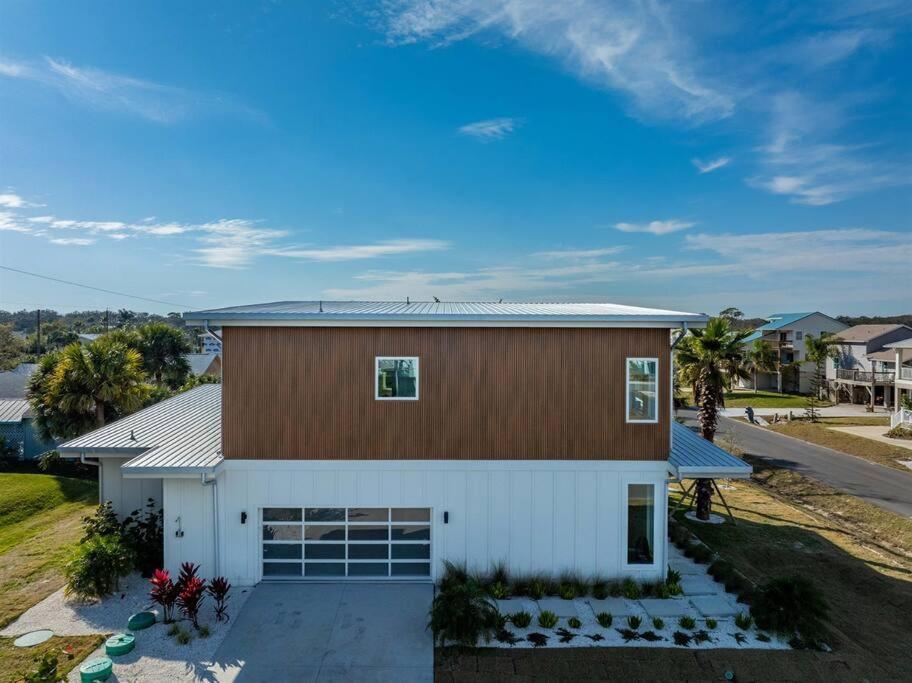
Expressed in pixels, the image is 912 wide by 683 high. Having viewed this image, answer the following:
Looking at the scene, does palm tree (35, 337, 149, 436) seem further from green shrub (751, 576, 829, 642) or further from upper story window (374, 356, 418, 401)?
green shrub (751, 576, 829, 642)

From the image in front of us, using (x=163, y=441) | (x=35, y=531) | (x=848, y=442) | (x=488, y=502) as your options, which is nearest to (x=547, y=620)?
(x=488, y=502)

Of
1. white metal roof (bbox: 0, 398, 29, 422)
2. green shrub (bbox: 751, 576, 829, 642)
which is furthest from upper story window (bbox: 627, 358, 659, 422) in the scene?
white metal roof (bbox: 0, 398, 29, 422)

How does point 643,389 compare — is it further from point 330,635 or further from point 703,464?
point 330,635

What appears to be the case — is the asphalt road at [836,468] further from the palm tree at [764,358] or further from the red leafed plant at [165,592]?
the palm tree at [764,358]

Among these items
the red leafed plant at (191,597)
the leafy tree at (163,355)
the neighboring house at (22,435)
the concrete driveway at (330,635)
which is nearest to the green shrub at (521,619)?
the concrete driveway at (330,635)

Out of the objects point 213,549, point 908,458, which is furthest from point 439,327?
point 908,458

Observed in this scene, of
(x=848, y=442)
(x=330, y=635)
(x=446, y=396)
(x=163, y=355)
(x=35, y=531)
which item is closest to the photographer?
(x=330, y=635)
